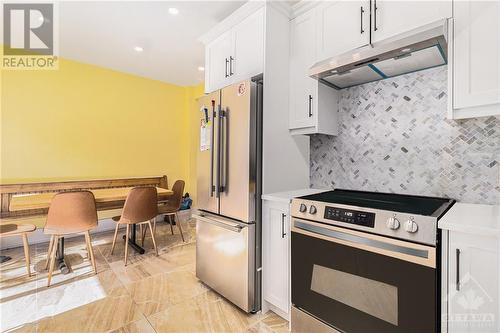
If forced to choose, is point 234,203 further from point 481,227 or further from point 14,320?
point 14,320

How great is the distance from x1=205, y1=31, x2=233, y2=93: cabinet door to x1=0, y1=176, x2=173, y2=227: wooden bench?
1828 millimetres

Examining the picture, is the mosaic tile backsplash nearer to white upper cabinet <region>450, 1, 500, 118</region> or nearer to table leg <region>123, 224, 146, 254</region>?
white upper cabinet <region>450, 1, 500, 118</region>

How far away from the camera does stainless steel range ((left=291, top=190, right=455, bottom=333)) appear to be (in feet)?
4.01

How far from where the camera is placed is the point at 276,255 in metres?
1.97

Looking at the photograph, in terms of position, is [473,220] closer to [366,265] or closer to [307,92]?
[366,265]

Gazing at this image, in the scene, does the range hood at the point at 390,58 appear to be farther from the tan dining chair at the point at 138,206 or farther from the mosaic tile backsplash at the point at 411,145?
the tan dining chair at the point at 138,206

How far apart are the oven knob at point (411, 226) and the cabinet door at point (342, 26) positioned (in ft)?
4.20

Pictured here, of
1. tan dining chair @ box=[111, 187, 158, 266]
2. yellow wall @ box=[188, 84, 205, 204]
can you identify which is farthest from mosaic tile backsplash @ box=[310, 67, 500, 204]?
yellow wall @ box=[188, 84, 205, 204]

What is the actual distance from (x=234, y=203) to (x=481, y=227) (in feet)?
5.00

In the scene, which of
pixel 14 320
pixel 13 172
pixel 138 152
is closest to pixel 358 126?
pixel 14 320

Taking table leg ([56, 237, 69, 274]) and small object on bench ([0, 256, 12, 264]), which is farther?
small object on bench ([0, 256, 12, 264])

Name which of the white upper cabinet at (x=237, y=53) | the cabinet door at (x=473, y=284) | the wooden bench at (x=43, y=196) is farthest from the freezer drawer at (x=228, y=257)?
the wooden bench at (x=43, y=196)

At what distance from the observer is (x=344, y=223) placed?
1.48 m

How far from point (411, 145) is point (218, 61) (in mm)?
1986
